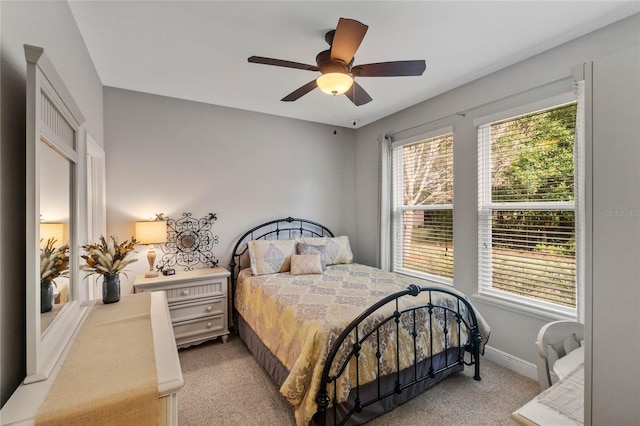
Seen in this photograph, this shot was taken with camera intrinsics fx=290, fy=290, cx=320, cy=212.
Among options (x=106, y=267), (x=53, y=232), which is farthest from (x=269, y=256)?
(x=53, y=232)

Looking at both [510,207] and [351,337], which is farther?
[510,207]

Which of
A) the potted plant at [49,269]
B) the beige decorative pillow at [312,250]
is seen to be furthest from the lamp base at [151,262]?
the potted plant at [49,269]

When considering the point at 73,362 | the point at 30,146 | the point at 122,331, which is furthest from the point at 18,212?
the point at 122,331

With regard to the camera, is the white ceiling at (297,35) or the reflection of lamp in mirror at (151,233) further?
the reflection of lamp in mirror at (151,233)

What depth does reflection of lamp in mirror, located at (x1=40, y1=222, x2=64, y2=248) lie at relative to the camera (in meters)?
1.08

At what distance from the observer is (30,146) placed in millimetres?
962

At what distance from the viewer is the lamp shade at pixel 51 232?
1084mm

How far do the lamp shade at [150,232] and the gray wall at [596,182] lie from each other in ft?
9.01

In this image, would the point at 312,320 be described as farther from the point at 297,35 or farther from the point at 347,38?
the point at 297,35

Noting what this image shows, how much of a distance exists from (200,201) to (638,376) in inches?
142

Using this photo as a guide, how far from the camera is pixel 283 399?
2238 mm

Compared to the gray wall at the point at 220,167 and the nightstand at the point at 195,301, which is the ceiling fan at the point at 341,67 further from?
the nightstand at the point at 195,301

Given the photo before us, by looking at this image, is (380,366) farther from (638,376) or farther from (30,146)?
(30,146)

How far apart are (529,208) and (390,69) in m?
1.73
